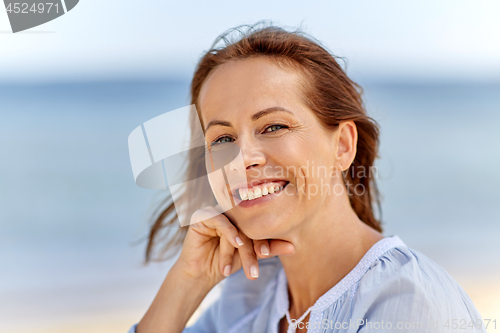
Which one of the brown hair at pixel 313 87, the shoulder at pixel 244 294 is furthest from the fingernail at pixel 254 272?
the brown hair at pixel 313 87

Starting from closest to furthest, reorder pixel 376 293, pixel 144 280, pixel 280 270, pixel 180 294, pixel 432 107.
Answer: pixel 376 293 → pixel 180 294 → pixel 280 270 → pixel 144 280 → pixel 432 107

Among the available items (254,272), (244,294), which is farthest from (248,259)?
(244,294)

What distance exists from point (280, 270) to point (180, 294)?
56 cm

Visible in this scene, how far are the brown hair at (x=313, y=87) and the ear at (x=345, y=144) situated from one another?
4cm

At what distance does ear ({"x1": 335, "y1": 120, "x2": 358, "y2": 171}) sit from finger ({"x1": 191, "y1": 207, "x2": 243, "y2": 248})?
571mm

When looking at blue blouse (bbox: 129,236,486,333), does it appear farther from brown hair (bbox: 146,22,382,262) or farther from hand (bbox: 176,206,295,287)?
brown hair (bbox: 146,22,382,262)

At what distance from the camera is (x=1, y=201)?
5.89 m

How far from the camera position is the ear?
178 centimetres

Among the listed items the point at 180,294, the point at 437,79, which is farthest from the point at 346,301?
the point at 437,79

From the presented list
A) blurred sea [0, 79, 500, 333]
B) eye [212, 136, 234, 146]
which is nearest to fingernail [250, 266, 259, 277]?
eye [212, 136, 234, 146]

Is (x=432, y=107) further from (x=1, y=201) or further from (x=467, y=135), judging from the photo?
(x=1, y=201)

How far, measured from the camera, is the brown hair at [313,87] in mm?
1741

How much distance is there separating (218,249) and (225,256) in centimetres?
9

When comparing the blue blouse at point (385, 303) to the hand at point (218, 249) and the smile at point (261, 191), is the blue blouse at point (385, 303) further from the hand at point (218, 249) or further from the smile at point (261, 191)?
the smile at point (261, 191)
